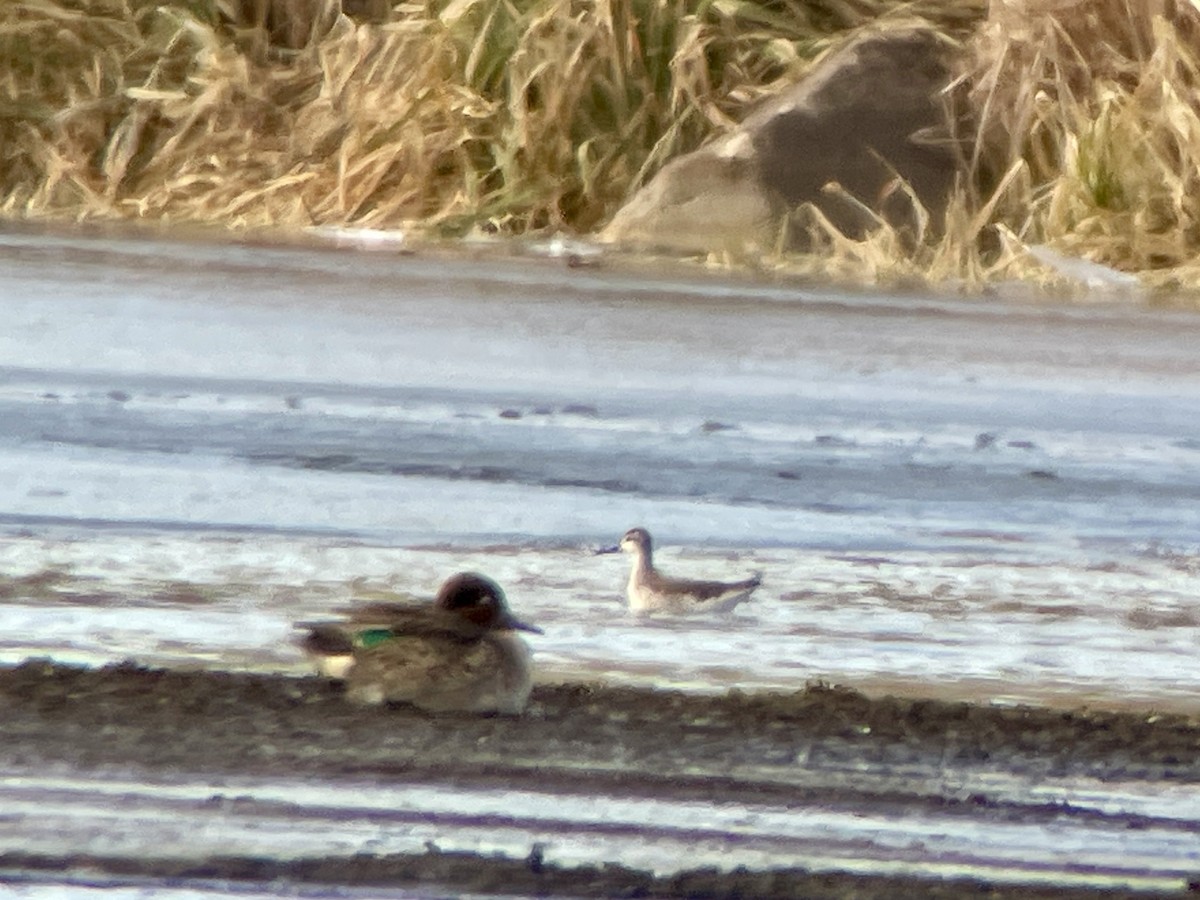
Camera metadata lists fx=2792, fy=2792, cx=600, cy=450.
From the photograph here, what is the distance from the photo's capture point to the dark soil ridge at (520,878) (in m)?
3.29

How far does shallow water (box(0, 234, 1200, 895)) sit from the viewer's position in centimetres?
518

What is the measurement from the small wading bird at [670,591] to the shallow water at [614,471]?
5 centimetres

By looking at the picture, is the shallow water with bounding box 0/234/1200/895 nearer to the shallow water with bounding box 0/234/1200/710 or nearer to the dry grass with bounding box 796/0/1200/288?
the shallow water with bounding box 0/234/1200/710

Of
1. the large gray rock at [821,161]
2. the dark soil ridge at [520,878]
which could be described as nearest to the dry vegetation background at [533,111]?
the large gray rock at [821,161]

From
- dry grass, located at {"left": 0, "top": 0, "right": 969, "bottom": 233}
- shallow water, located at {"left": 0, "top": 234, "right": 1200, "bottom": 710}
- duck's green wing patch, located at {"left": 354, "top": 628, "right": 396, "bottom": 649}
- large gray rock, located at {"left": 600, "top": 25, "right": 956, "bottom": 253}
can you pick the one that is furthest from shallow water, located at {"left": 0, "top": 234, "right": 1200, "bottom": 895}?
dry grass, located at {"left": 0, "top": 0, "right": 969, "bottom": 233}

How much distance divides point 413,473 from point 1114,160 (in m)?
5.71

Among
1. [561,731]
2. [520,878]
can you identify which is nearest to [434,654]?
[561,731]

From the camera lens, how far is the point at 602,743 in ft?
13.8

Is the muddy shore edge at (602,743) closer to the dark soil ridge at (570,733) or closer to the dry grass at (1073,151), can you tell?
the dark soil ridge at (570,733)

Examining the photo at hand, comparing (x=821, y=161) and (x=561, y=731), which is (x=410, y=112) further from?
(x=561, y=731)

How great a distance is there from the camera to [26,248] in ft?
39.1

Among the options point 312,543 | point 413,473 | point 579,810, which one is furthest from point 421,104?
point 579,810

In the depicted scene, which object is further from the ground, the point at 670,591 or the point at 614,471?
the point at 670,591

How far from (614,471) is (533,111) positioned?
6435mm
